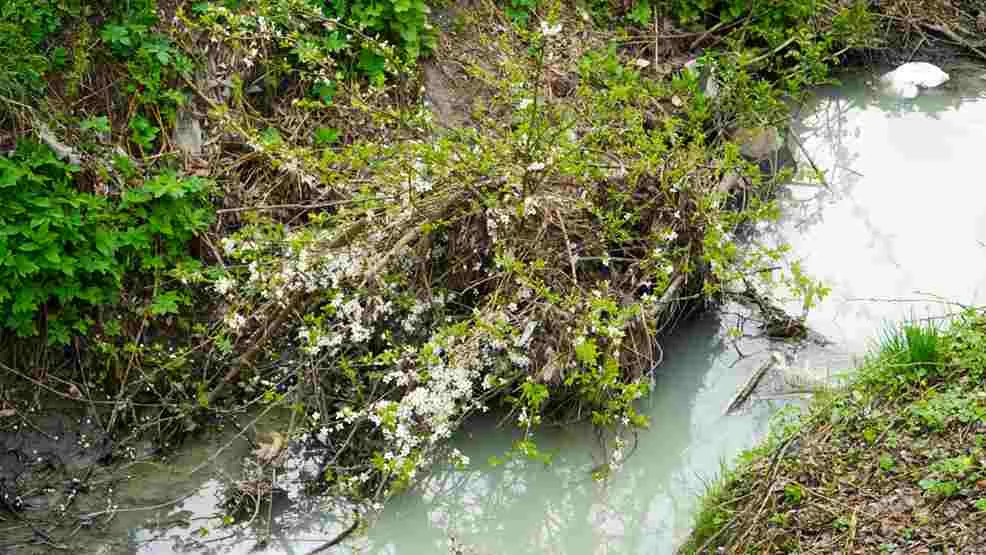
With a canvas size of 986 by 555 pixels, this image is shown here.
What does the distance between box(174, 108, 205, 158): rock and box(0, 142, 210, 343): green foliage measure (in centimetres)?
43

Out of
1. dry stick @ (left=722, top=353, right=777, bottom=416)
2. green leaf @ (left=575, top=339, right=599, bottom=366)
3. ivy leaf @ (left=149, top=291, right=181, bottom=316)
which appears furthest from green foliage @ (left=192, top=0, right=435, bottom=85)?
dry stick @ (left=722, top=353, right=777, bottom=416)

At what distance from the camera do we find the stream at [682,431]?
14.9 feet

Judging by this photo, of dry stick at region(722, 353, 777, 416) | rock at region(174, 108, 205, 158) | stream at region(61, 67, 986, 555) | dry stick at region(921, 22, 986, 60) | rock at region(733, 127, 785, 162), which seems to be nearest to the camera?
stream at region(61, 67, 986, 555)

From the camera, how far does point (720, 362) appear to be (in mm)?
5496

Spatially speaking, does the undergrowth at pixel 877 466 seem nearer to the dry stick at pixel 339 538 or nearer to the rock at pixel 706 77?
the dry stick at pixel 339 538

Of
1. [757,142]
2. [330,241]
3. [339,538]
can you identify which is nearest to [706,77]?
[757,142]

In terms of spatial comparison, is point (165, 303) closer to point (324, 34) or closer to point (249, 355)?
point (249, 355)

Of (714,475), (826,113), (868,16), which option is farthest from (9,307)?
(868,16)

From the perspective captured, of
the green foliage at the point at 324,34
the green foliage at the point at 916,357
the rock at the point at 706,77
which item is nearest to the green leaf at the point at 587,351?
the green foliage at the point at 916,357

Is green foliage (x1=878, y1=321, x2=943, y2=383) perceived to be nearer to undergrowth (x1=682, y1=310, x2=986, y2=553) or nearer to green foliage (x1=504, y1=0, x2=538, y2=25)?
undergrowth (x1=682, y1=310, x2=986, y2=553)

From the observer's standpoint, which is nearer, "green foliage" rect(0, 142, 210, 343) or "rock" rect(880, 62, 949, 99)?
"green foliage" rect(0, 142, 210, 343)

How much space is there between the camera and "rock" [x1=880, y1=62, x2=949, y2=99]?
748 cm

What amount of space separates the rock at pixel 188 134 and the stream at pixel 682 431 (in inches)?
63.7

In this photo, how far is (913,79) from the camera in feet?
24.6
